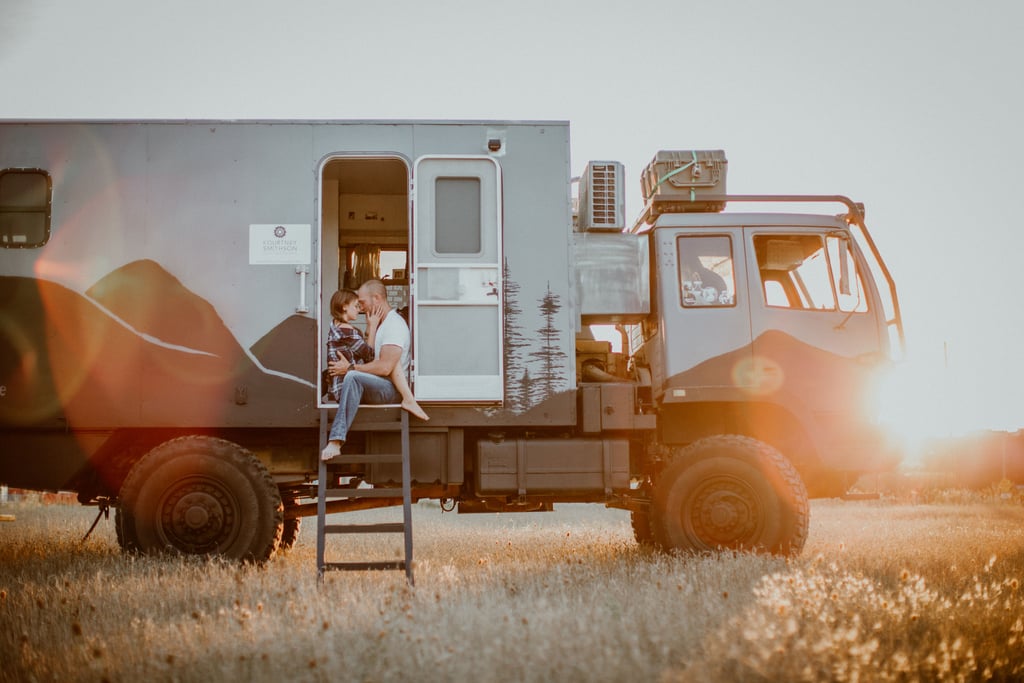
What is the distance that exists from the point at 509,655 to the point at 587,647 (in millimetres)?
383

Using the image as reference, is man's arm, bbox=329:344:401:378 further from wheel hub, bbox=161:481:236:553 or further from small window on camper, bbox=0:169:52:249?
small window on camper, bbox=0:169:52:249

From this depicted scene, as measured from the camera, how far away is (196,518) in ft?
22.9

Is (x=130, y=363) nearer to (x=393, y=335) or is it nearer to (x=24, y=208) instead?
(x=24, y=208)

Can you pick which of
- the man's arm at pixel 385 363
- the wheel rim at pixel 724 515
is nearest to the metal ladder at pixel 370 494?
the man's arm at pixel 385 363

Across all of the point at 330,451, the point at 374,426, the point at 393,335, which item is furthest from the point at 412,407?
the point at 330,451

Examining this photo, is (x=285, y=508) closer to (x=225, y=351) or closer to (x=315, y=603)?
(x=225, y=351)

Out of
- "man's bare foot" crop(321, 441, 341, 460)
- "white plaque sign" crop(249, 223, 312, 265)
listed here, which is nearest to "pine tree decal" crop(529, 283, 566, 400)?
"man's bare foot" crop(321, 441, 341, 460)

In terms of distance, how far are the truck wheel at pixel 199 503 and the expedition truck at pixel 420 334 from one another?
0.02 meters

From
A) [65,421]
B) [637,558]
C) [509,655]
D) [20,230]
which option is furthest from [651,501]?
[20,230]

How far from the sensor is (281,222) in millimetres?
7273

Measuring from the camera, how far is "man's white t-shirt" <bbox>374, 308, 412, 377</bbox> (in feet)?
23.5

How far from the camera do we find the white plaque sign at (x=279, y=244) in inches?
285

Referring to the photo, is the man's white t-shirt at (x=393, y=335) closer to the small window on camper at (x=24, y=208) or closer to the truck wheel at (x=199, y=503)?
the truck wheel at (x=199, y=503)

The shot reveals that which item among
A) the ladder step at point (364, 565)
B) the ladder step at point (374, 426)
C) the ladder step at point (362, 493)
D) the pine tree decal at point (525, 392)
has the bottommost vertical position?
the ladder step at point (364, 565)
